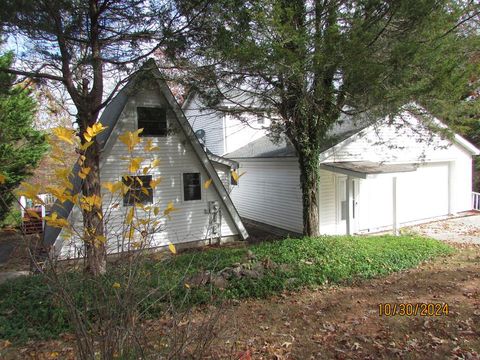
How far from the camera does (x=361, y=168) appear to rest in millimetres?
11445

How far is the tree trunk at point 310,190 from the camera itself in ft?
31.9

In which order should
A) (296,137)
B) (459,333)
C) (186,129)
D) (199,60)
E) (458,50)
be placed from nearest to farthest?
(459,333), (458,50), (199,60), (296,137), (186,129)

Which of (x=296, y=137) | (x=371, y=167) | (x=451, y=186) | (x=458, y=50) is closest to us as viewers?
(x=458, y=50)

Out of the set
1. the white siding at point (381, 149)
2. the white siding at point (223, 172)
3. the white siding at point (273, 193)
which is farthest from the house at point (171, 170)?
the white siding at point (381, 149)

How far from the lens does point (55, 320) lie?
16.5 ft

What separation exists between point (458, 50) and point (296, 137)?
4.16 metres

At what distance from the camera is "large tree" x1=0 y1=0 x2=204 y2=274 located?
604cm

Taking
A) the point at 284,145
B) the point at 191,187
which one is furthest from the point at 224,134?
the point at 191,187

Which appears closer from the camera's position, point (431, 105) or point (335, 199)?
point (431, 105)

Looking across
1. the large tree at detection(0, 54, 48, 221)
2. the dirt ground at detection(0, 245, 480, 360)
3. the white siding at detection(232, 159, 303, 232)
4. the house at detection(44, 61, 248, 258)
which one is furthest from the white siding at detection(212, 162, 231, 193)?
the large tree at detection(0, 54, 48, 221)

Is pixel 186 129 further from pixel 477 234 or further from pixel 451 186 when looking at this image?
pixel 451 186

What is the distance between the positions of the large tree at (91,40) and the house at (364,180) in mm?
3613

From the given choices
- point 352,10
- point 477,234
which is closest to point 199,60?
point 352,10

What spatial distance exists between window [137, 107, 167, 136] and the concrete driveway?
1022 cm
